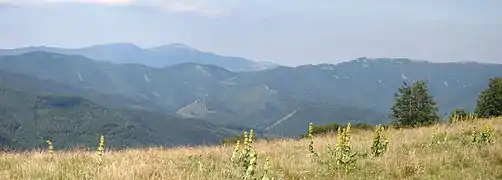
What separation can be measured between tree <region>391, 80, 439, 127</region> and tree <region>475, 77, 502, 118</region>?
551 cm

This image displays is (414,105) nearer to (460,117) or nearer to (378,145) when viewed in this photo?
(460,117)

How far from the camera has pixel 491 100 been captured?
170 ft

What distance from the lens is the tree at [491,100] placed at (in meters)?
50.6

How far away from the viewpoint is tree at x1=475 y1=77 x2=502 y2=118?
50628 mm

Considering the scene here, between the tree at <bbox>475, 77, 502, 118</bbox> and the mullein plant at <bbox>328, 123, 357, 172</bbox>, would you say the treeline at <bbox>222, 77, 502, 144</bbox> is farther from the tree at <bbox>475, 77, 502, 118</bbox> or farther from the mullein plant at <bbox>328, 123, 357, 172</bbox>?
the mullein plant at <bbox>328, 123, 357, 172</bbox>

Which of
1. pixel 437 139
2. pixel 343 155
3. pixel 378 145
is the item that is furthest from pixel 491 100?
pixel 343 155

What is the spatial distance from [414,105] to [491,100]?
8.92m

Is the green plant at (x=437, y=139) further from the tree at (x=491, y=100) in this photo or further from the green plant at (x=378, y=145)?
the tree at (x=491, y=100)

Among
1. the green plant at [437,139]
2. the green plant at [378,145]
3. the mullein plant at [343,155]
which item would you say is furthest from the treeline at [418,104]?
the mullein plant at [343,155]

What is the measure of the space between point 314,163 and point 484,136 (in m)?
4.77

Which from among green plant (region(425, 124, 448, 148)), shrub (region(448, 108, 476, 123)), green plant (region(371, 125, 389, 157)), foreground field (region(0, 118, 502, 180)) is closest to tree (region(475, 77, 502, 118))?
shrub (region(448, 108, 476, 123))

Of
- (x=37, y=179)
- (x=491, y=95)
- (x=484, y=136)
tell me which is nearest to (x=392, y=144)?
(x=484, y=136)

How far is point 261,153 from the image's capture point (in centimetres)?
1185

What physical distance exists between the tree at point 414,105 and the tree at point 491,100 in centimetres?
551
